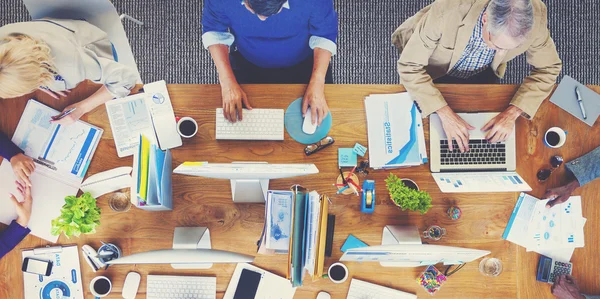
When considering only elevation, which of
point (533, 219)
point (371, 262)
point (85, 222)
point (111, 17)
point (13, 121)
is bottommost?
point (371, 262)

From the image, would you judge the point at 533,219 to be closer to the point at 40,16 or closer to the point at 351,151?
the point at 351,151

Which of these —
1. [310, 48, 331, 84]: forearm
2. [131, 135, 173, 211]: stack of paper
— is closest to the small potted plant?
[310, 48, 331, 84]: forearm

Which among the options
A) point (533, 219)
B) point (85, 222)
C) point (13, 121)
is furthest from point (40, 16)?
point (533, 219)

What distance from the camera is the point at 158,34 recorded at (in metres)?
2.54

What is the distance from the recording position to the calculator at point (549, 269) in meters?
1.64

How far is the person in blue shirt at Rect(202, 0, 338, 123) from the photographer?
5.37ft

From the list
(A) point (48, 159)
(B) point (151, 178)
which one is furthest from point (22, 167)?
(B) point (151, 178)

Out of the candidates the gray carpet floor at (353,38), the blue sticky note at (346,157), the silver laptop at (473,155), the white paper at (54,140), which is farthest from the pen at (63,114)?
the silver laptop at (473,155)

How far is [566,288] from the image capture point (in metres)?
1.60

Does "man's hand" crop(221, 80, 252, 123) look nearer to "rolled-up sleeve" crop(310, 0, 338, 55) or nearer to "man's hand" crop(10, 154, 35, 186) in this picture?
"rolled-up sleeve" crop(310, 0, 338, 55)

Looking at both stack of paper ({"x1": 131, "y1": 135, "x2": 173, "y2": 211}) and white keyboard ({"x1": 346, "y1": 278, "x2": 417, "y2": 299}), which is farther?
A: white keyboard ({"x1": 346, "y1": 278, "x2": 417, "y2": 299})

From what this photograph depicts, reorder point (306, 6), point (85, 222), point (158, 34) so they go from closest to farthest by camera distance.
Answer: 1. point (85, 222)
2. point (306, 6)
3. point (158, 34)

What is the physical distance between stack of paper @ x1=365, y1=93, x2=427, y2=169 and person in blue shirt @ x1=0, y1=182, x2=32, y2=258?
1.36 metres

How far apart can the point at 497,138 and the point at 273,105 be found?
912 millimetres
